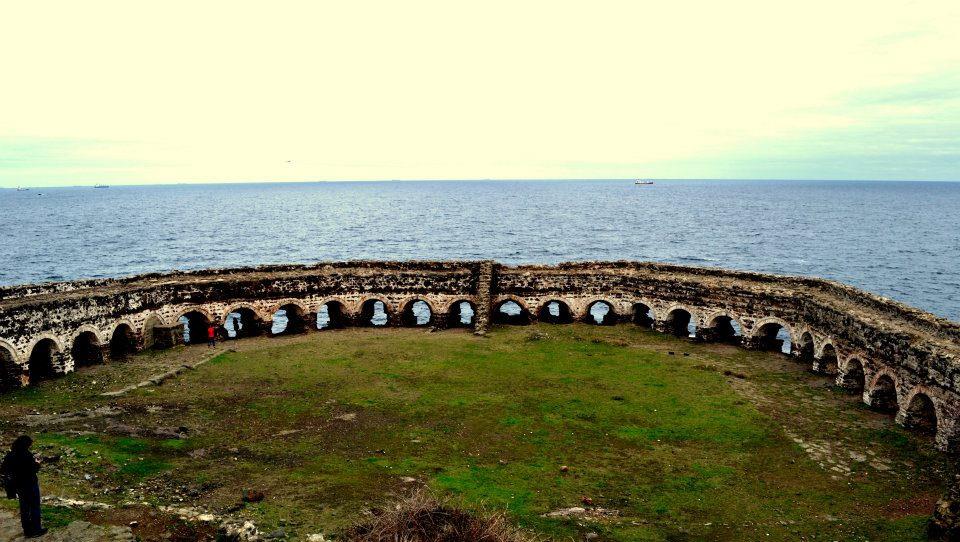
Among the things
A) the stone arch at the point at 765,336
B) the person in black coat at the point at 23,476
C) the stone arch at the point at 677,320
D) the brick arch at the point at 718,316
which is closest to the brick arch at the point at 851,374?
the stone arch at the point at 765,336

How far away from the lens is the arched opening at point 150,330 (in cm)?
2797

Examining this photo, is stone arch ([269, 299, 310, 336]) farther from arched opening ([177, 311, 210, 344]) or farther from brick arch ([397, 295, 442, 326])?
brick arch ([397, 295, 442, 326])

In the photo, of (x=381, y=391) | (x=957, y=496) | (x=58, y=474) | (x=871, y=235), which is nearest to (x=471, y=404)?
(x=381, y=391)

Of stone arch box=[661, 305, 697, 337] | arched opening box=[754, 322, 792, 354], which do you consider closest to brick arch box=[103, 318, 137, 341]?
stone arch box=[661, 305, 697, 337]

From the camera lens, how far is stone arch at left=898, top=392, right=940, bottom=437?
19531mm

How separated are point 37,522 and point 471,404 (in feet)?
43.0

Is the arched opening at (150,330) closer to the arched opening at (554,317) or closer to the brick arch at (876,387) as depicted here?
the arched opening at (554,317)

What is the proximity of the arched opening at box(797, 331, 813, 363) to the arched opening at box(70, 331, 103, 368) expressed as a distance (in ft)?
99.6

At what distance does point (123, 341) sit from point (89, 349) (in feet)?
6.09

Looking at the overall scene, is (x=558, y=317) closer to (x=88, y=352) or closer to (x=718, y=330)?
(x=718, y=330)

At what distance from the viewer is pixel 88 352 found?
2600 centimetres

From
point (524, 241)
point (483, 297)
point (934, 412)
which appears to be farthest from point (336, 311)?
point (524, 241)

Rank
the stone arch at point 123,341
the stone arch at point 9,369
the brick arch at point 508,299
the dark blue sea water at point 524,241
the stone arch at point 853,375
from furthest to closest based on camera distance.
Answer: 1. the dark blue sea water at point 524,241
2. the brick arch at point 508,299
3. the stone arch at point 123,341
4. the stone arch at point 853,375
5. the stone arch at point 9,369

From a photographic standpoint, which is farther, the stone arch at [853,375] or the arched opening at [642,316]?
the arched opening at [642,316]
